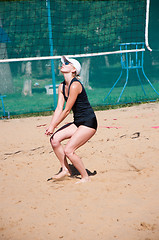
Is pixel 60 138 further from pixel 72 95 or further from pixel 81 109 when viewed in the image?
pixel 72 95

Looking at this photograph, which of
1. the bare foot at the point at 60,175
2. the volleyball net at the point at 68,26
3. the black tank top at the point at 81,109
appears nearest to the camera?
the black tank top at the point at 81,109

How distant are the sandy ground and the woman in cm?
33

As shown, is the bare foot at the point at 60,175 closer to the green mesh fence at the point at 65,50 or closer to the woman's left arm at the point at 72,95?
the woman's left arm at the point at 72,95

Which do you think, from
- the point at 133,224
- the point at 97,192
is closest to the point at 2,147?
the point at 97,192

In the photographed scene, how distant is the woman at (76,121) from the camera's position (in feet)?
12.6

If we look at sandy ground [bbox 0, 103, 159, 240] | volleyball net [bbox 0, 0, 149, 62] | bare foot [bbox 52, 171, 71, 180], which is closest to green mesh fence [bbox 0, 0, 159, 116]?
volleyball net [bbox 0, 0, 149, 62]

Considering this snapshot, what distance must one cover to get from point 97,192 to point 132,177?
0.64 meters

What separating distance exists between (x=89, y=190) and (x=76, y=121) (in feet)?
2.78

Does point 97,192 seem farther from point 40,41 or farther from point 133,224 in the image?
point 40,41

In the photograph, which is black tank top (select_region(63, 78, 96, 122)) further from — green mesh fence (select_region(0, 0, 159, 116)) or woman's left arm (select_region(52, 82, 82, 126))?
green mesh fence (select_region(0, 0, 159, 116))

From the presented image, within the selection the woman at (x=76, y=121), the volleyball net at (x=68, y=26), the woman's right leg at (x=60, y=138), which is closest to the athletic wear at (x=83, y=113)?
the woman at (x=76, y=121)

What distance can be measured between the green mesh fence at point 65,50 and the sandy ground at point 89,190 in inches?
218

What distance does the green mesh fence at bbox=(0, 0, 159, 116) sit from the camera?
12.1m

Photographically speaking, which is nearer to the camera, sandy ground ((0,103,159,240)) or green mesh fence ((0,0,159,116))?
sandy ground ((0,103,159,240))
